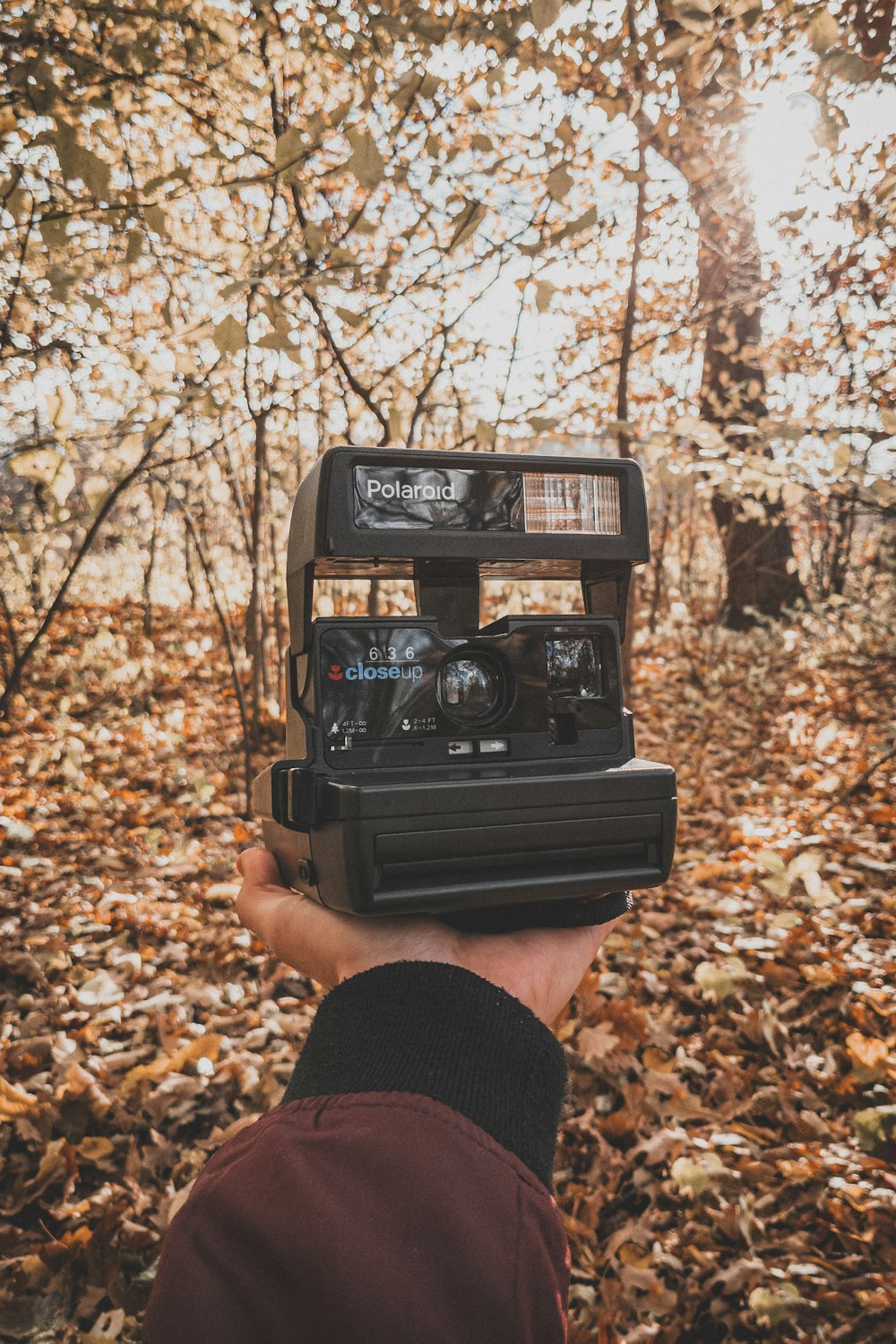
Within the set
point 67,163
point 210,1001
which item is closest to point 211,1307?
point 67,163

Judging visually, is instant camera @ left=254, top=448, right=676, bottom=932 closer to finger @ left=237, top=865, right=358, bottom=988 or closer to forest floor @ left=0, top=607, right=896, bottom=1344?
finger @ left=237, top=865, right=358, bottom=988

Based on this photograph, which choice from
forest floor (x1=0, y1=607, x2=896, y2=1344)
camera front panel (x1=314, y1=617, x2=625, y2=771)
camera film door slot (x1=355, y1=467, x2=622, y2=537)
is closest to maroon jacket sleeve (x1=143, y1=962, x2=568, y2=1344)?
camera front panel (x1=314, y1=617, x2=625, y2=771)

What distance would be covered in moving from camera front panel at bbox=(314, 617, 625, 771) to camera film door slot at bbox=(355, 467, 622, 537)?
188 mm

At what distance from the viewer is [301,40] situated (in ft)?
7.92

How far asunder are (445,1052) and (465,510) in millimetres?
930

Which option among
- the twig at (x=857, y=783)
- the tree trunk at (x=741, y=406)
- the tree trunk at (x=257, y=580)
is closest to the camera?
the twig at (x=857, y=783)

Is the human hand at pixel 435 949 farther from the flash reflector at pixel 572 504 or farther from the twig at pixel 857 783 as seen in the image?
the twig at pixel 857 783

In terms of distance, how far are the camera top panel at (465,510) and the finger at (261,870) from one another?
614 mm

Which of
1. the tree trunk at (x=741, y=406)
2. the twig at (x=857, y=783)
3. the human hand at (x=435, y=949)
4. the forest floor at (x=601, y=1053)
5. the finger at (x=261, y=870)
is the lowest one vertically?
the forest floor at (x=601, y=1053)

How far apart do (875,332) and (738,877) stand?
18.4ft

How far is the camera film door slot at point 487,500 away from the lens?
4.61 feet

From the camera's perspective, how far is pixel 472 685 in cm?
146

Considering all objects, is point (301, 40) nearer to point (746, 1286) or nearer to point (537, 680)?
point (537, 680)

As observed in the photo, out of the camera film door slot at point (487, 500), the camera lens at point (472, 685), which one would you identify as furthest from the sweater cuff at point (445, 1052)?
the camera film door slot at point (487, 500)
